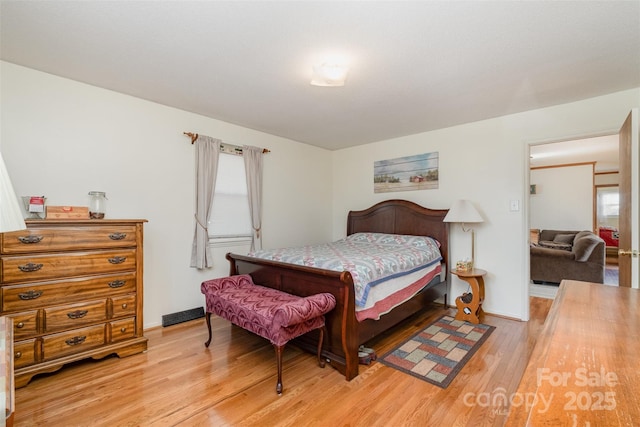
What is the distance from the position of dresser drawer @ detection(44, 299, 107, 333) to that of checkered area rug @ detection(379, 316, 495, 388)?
232 cm

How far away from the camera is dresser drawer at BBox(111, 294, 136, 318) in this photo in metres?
2.40

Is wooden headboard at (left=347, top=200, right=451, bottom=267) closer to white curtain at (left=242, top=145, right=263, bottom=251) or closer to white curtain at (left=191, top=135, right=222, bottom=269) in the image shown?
white curtain at (left=242, top=145, right=263, bottom=251)

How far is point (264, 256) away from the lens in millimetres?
2975

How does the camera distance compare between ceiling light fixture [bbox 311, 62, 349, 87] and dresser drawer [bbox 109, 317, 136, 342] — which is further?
dresser drawer [bbox 109, 317, 136, 342]

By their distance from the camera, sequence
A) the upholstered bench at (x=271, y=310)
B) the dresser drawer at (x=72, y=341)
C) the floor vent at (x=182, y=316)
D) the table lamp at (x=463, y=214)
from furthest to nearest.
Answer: the table lamp at (x=463, y=214), the floor vent at (x=182, y=316), the dresser drawer at (x=72, y=341), the upholstered bench at (x=271, y=310)

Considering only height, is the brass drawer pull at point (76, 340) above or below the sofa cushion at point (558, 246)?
below

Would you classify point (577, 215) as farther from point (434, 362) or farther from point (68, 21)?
point (68, 21)

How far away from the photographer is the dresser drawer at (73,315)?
212 cm

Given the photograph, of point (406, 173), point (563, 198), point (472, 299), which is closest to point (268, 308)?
point (472, 299)

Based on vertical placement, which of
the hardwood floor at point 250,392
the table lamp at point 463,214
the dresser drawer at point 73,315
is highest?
the table lamp at point 463,214

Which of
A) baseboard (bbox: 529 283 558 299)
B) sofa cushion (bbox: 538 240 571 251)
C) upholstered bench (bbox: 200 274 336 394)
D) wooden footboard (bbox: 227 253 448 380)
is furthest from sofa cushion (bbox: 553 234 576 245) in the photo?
upholstered bench (bbox: 200 274 336 394)

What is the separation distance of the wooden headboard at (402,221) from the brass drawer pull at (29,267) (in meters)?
3.66

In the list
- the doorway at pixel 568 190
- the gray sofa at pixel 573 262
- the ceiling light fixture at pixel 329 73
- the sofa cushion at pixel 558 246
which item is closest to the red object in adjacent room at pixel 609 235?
the doorway at pixel 568 190

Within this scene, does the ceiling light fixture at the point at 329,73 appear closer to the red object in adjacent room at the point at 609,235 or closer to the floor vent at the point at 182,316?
the floor vent at the point at 182,316
